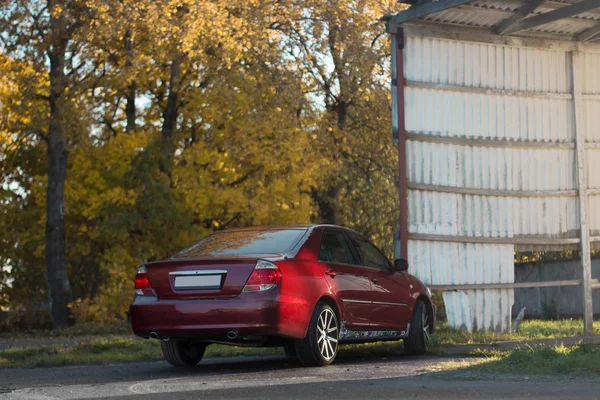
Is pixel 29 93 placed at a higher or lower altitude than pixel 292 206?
higher

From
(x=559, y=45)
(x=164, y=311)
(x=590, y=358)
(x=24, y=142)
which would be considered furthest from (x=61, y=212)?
(x=590, y=358)

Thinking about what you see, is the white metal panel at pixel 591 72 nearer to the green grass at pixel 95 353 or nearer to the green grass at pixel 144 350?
the green grass at pixel 144 350

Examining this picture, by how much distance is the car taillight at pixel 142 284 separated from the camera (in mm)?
11516

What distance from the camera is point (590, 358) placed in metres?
10.8

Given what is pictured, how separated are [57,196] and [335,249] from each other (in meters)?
16.0

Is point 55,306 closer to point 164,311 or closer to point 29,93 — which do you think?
point 29,93

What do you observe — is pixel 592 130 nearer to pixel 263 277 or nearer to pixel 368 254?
pixel 368 254

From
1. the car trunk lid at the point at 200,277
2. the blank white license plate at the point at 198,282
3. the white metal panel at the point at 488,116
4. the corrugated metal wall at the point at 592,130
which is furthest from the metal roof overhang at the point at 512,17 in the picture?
the blank white license plate at the point at 198,282

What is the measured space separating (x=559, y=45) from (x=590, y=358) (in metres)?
8.25

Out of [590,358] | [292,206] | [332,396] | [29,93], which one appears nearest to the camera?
[332,396]

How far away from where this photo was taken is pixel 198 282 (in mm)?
11266

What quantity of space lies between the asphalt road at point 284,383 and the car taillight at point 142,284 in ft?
2.66

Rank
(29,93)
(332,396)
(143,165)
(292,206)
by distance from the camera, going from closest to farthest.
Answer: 1. (332,396)
2. (29,93)
3. (143,165)
4. (292,206)

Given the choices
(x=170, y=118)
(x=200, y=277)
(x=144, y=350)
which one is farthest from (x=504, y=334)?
(x=170, y=118)
